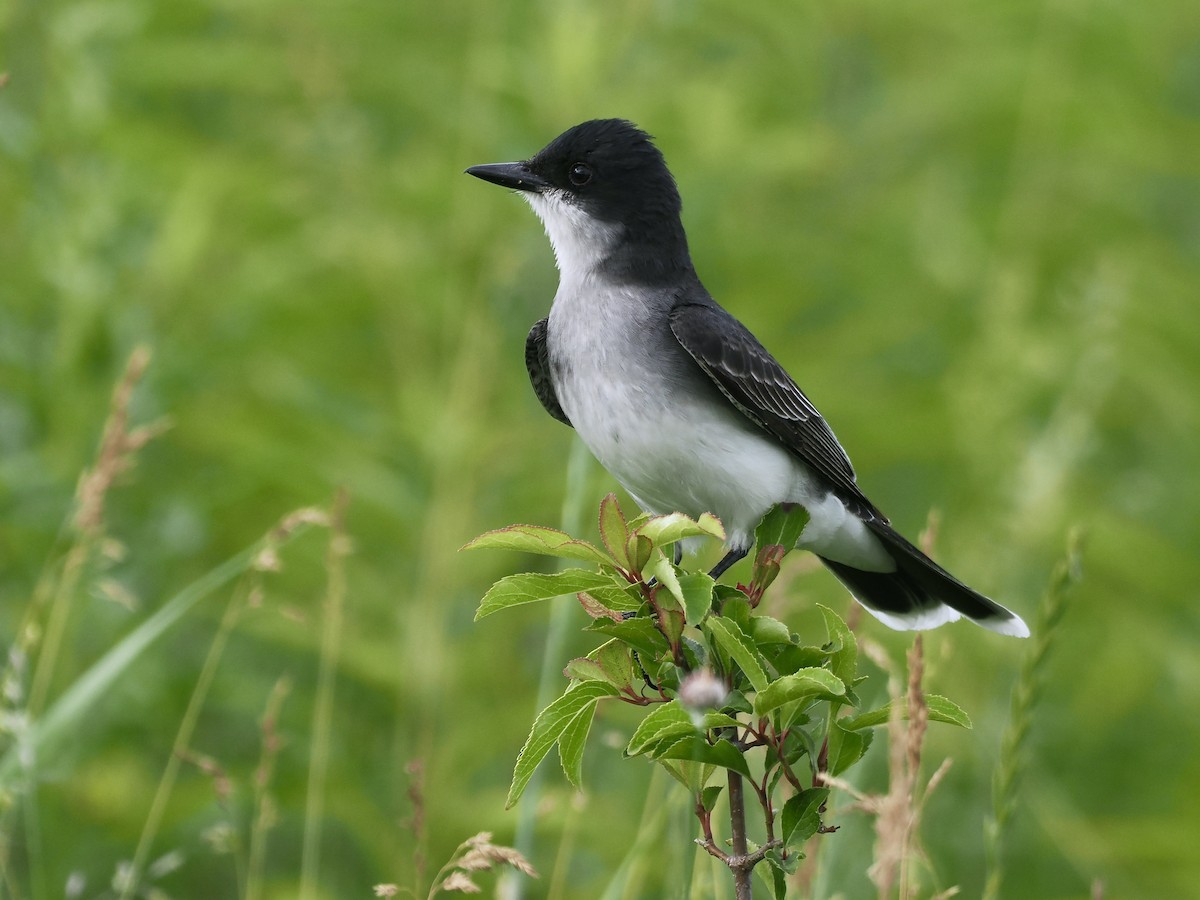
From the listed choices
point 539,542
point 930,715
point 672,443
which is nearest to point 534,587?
point 539,542

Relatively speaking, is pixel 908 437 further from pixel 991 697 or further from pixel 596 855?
pixel 596 855

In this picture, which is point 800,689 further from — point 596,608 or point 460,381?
point 460,381

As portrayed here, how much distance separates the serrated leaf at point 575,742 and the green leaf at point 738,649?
256 millimetres

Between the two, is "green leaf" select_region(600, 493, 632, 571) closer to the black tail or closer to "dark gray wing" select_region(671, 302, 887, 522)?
"dark gray wing" select_region(671, 302, 887, 522)

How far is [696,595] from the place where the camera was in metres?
2.22

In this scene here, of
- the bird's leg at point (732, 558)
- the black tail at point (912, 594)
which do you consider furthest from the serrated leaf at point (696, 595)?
the black tail at point (912, 594)

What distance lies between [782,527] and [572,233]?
7.37 ft

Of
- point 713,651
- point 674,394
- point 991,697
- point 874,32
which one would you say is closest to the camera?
point 713,651

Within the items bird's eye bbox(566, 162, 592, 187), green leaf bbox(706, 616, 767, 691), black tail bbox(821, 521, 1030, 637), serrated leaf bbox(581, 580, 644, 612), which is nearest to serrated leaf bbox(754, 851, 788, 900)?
green leaf bbox(706, 616, 767, 691)

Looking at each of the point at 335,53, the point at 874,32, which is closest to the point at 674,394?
the point at 335,53

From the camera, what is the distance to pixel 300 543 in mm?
5125

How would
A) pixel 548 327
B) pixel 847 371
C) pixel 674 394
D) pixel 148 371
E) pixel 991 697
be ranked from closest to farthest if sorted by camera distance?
pixel 674 394 < pixel 548 327 < pixel 148 371 < pixel 991 697 < pixel 847 371

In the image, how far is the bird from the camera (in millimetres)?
4094

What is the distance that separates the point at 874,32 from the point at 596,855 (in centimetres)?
485
